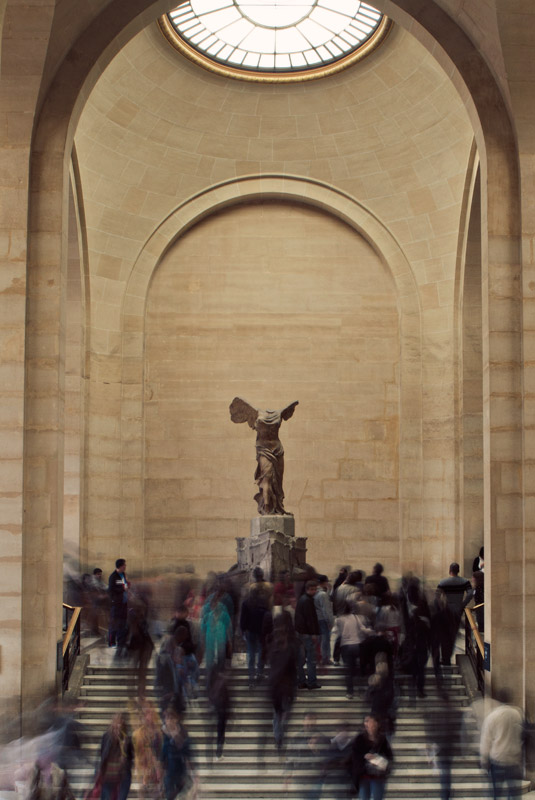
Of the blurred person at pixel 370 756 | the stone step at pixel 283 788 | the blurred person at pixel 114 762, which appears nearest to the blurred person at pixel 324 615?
the stone step at pixel 283 788

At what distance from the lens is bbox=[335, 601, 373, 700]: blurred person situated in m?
10.5

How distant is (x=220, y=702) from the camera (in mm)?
9672

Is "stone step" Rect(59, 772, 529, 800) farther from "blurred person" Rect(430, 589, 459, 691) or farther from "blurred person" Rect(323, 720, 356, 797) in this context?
"blurred person" Rect(323, 720, 356, 797)

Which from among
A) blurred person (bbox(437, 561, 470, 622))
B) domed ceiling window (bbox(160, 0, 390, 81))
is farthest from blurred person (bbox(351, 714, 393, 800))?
domed ceiling window (bbox(160, 0, 390, 81))

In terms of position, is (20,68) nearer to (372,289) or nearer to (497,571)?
(497,571)

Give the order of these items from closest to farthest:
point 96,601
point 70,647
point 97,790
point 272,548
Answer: point 97,790 → point 70,647 → point 272,548 → point 96,601

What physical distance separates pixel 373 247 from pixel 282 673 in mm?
11856

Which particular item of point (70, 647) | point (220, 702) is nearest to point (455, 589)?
point (220, 702)

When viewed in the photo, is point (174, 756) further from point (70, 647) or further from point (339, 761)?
point (70, 647)

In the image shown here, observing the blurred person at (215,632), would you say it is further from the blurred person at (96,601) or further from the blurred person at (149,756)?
the blurred person at (96,601)

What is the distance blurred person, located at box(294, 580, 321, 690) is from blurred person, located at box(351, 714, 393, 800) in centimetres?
316

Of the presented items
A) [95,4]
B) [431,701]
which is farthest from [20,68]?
[431,701]

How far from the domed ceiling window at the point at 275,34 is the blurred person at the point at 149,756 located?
13.0m

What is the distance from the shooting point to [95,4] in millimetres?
12039
